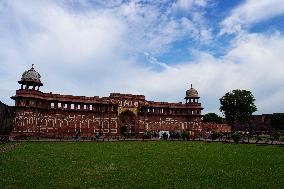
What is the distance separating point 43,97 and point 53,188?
140ft

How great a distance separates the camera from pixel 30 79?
48.3 m

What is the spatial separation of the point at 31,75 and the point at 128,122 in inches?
729

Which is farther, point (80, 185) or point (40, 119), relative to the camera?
point (40, 119)

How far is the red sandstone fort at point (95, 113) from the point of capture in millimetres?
47531

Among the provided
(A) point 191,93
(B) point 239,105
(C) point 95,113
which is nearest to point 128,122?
(C) point 95,113

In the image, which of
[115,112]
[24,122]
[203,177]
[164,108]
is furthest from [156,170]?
[164,108]

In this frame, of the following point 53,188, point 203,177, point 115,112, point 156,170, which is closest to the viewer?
point 53,188

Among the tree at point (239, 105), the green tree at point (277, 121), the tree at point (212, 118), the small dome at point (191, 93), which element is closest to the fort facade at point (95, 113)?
the small dome at point (191, 93)

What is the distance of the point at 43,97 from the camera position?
163ft

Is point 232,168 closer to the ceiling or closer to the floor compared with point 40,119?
closer to the floor

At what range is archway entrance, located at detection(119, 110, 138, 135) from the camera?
56.8 meters

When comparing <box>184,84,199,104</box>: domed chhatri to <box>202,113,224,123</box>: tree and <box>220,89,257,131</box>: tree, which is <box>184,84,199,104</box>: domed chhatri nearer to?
<box>220,89,257,131</box>: tree

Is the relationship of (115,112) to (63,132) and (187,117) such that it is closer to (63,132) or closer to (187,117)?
(63,132)

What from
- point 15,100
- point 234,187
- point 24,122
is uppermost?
point 15,100
